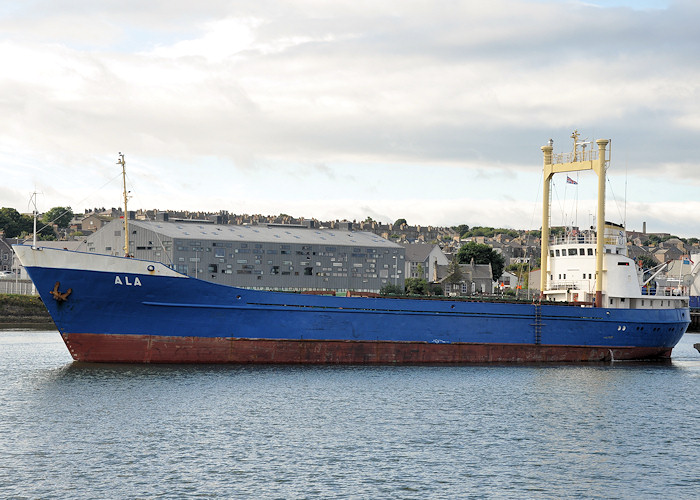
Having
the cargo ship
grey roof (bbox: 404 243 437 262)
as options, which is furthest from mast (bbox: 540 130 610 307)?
grey roof (bbox: 404 243 437 262)

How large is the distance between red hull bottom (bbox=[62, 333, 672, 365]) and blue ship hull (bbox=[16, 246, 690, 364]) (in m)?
0.05

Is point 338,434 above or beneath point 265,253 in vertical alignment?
beneath

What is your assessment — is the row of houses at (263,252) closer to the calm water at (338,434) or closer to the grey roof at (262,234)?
the grey roof at (262,234)

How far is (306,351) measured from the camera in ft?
129

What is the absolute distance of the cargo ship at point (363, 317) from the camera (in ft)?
119

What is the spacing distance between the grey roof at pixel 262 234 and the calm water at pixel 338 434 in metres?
36.4

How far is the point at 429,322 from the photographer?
4156cm

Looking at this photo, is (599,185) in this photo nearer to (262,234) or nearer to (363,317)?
(363,317)

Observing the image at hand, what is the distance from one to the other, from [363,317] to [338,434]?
15.0m

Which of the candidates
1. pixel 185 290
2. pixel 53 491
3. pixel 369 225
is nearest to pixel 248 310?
pixel 185 290

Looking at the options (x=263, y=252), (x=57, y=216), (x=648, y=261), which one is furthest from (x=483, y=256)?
(x=57, y=216)

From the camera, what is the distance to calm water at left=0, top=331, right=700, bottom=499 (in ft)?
66.3

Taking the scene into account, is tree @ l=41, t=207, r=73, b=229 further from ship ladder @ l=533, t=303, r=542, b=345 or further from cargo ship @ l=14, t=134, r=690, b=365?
ship ladder @ l=533, t=303, r=542, b=345

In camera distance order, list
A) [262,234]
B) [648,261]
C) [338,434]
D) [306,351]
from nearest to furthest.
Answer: [338,434], [306,351], [262,234], [648,261]
